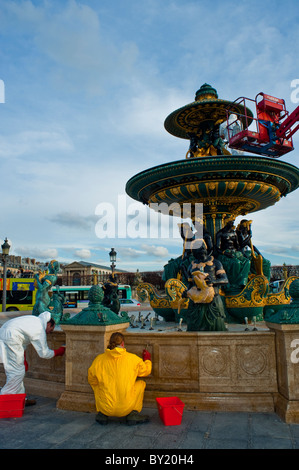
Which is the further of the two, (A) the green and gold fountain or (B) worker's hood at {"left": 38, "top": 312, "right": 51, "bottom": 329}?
(A) the green and gold fountain

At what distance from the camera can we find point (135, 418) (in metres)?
4.35

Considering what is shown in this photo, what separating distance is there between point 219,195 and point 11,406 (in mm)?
6397

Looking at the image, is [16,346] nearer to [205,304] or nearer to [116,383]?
[116,383]

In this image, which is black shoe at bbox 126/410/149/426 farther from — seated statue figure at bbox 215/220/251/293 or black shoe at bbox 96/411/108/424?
seated statue figure at bbox 215/220/251/293

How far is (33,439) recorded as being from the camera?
3984 millimetres

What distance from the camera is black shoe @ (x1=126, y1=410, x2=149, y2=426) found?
4.33m

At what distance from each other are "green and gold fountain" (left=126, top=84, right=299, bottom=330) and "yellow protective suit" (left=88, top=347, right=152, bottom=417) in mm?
3315

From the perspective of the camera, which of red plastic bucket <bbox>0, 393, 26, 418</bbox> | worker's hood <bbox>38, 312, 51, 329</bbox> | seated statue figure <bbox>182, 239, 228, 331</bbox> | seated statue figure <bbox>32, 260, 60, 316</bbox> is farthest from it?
seated statue figure <bbox>32, 260, 60, 316</bbox>

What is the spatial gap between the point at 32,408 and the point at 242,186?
6349 millimetres

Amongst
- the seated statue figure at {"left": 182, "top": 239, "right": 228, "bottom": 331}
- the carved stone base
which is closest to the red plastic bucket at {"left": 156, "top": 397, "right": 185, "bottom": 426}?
the carved stone base

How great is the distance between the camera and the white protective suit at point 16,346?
508 cm
